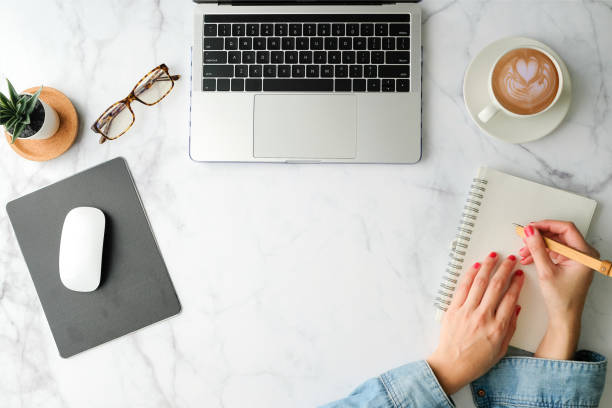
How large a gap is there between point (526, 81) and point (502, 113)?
0.06 m

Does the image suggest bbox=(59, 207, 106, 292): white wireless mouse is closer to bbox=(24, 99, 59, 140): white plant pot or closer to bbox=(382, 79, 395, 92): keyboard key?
bbox=(24, 99, 59, 140): white plant pot

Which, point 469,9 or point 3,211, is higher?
point 469,9

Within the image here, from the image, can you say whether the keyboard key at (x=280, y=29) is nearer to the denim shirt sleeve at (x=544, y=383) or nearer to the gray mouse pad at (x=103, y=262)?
the gray mouse pad at (x=103, y=262)

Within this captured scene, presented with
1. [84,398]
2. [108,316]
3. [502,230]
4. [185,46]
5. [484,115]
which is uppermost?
[185,46]

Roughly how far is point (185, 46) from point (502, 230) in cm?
62

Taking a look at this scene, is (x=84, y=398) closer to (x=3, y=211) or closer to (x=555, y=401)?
(x=3, y=211)

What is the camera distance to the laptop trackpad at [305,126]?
2.84 ft

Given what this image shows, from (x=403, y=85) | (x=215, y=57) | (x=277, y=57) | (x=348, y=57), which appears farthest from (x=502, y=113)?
(x=215, y=57)

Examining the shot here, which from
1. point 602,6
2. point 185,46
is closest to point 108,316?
point 185,46

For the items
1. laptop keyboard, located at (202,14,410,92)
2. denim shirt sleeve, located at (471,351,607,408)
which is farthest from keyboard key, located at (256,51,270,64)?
denim shirt sleeve, located at (471,351,607,408)

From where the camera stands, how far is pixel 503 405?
0.82m

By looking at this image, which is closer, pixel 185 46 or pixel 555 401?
pixel 555 401

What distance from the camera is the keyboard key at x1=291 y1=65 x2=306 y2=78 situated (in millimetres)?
872

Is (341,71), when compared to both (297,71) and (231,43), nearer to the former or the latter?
(297,71)
